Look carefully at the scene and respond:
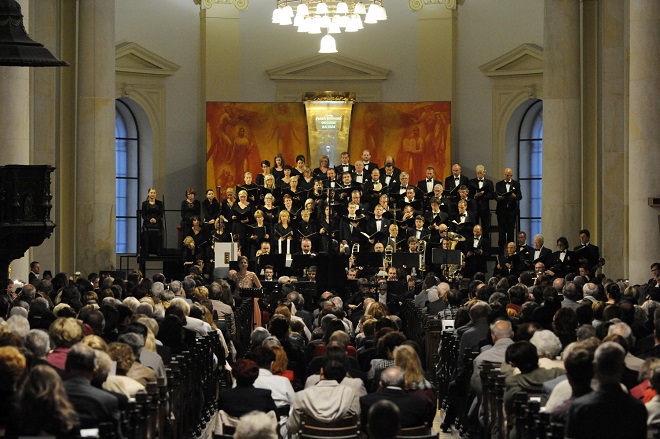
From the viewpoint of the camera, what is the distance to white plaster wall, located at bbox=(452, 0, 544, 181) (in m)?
28.3

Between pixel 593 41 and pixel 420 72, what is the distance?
18.5 ft

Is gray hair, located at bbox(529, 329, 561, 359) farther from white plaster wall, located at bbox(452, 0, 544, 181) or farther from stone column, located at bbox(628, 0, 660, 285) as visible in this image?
white plaster wall, located at bbox(452, 0, 544, 181)

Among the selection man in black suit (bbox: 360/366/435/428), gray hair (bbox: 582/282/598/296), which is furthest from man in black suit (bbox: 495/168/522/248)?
man in black suit (bbox: 360/366/435/428)

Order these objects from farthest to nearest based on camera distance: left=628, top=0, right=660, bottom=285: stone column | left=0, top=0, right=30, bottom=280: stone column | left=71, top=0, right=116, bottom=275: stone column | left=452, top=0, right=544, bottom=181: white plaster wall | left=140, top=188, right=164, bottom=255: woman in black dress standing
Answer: left=452, top=0, right=544, bottom=181: white plaster wall, left=140, top=188, right=164, bottom=255: woman in black dress standing, left=71, top=0, right=116, bottom=275: stone column, left=628, top=0, right=660, bottom=285: stone column, left=0, top=0, right=30, bottom=280: stone column

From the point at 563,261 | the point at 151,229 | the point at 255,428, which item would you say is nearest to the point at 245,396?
the point at 255,428

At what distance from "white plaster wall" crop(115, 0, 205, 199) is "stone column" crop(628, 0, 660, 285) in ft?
39.2

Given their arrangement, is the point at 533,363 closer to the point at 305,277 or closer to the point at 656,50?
the point at 656,50

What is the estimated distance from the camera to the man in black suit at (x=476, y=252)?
23141 mm

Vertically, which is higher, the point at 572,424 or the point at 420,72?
the point at 420,72

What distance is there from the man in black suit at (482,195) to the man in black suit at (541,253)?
92.7 inches

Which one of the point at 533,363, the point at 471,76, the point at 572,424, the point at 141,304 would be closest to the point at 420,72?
the point at 471,76

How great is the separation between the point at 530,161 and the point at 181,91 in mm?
7444

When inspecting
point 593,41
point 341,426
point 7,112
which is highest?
point 593,41

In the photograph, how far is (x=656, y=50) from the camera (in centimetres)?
1881
